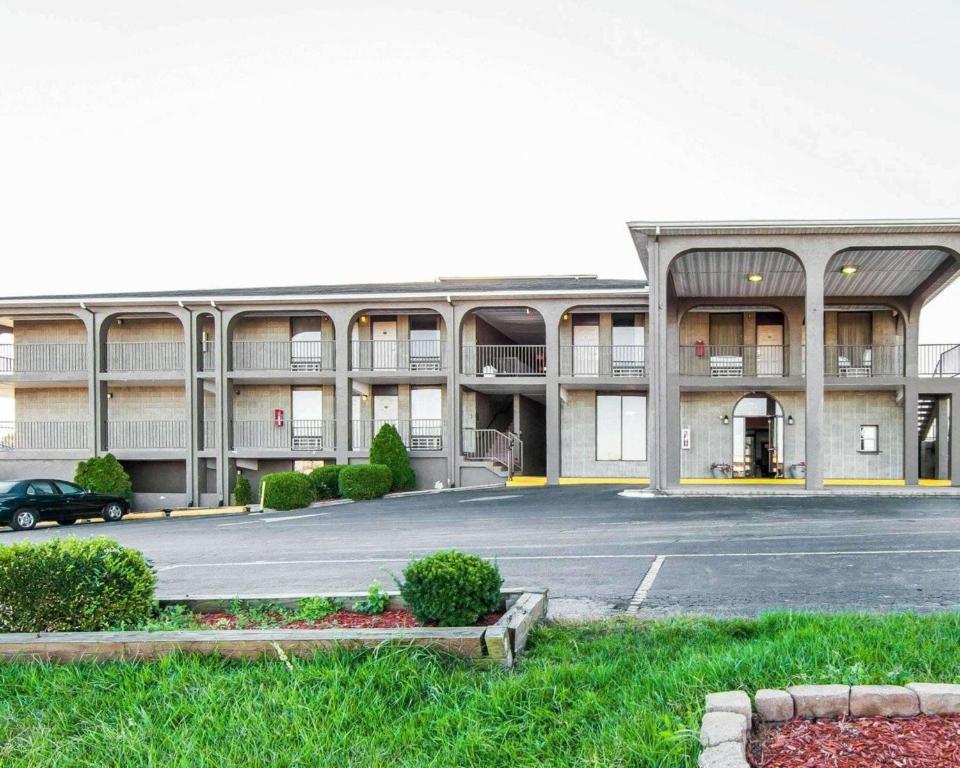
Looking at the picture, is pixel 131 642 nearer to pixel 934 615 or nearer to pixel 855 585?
pixel 934 615

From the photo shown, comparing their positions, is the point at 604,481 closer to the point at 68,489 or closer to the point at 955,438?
the point at 955,438

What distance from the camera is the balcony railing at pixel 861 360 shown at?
919 inches

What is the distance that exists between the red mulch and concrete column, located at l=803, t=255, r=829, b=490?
1578 cm

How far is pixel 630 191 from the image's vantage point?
1395 inches

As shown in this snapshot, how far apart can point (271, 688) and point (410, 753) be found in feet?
3.59

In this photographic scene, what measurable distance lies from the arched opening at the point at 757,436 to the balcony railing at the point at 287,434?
1609cm

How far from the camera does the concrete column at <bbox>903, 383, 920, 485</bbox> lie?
20.5 m

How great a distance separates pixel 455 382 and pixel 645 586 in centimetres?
1597

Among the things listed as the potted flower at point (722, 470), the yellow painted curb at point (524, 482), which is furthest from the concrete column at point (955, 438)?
the yellow painted curb at point (524, 482)

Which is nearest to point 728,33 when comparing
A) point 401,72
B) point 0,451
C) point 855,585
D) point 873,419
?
point 401,72

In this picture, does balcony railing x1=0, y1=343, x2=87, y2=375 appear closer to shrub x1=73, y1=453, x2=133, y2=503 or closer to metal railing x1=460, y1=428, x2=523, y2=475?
shrub x1=73, y1=453, x2=133, y2=503

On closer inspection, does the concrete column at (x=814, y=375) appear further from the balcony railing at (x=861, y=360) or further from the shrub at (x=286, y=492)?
the shrub at (x=286, y=492)

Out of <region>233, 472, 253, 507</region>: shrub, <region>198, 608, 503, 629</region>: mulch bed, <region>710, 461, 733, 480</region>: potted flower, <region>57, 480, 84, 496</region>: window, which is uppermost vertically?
<region>198, 608, 503, 629</region>: mulch bed

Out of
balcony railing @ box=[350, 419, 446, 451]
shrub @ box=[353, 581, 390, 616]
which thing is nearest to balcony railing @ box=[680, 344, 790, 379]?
balcony railing @ box=[350, 419, 446, 451]
